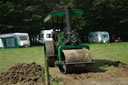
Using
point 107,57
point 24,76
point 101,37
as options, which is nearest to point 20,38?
point 101,37

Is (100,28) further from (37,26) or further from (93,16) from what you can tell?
(37,26)

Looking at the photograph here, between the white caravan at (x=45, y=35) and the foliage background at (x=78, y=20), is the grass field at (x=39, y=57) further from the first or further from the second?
the white caravan at (x=45, y=35)

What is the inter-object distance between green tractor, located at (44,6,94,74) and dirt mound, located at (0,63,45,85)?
0.89 metres

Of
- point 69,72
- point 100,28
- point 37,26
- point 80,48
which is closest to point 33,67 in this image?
point 69,72

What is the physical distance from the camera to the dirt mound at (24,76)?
6698 millimetres

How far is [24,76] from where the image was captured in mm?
7211

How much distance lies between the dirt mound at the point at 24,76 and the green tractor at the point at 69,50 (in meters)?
0.89

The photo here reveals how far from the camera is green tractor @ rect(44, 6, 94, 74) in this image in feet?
25.3

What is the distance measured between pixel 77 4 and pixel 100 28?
7.42 metres

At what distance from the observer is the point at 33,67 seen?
8062 mm

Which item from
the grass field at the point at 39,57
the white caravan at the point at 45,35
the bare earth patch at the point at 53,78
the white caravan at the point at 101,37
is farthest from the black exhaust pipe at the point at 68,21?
the white caravan at the point at 101,37

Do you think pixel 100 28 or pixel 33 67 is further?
pixel 100 28

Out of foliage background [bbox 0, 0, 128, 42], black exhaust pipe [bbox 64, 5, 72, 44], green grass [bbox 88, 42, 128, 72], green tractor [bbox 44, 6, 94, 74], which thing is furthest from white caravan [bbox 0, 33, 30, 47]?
black exhaust pipe [bbox 64, 5, 72, 44]

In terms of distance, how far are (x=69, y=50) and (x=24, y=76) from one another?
2.06 meters
